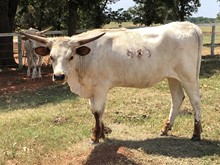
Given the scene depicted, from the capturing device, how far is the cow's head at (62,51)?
5.85m

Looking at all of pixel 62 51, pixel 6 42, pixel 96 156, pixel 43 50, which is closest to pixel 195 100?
pixel 96 156

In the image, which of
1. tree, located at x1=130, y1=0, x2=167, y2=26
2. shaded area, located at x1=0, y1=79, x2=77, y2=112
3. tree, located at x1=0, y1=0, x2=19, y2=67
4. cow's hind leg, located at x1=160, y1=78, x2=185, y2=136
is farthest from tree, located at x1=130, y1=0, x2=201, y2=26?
cow's hind leg, located at x1=160, y1=78, x2=185, y2=136

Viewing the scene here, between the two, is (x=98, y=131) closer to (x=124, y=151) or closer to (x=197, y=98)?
(x=124, y=151)

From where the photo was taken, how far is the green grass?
20.7 feet

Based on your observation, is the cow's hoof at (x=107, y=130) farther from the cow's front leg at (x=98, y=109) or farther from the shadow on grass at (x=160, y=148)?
the cow's front leg at (x=98, y=109)

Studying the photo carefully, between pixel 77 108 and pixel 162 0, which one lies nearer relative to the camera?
pixel 77 108

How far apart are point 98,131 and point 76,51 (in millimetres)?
1369

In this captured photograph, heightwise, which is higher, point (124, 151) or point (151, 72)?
point (151, 72)

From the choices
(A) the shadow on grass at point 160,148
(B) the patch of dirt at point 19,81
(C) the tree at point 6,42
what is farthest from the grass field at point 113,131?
(C) the tree at point 6,42

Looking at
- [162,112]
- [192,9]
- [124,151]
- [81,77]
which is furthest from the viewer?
[192,9]

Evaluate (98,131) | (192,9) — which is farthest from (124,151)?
(192,9)

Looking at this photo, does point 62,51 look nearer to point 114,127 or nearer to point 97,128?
point 97,128

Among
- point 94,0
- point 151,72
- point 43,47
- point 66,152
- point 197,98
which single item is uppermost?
point 94,0

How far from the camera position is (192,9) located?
3875 cm
